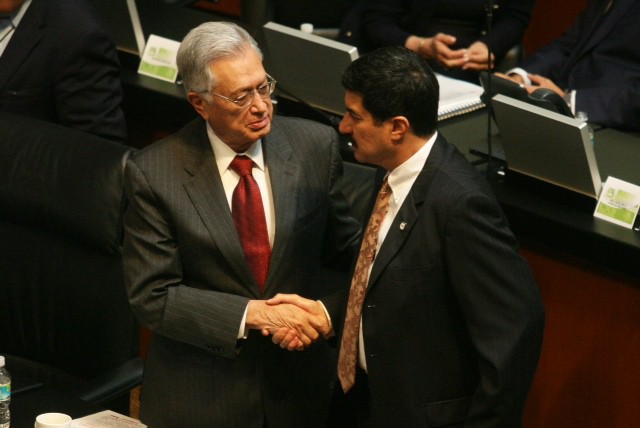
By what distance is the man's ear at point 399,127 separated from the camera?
207 cm

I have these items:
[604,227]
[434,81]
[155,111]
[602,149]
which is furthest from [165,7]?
[434,81]

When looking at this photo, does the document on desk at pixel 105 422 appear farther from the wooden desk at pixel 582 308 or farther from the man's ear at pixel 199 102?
the wooden desk at pixel 582 308

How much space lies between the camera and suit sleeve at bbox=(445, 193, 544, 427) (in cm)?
202

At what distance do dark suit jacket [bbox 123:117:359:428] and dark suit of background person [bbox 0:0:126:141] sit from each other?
110 centimetres

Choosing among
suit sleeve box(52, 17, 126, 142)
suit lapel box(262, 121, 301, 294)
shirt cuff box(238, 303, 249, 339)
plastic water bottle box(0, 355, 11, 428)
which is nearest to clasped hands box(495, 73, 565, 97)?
suit sleeve box(52, 17, 126, 142)

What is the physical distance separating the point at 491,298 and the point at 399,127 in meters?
0.36

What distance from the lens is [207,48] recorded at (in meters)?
2.24

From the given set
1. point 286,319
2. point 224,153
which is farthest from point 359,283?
point 224,153

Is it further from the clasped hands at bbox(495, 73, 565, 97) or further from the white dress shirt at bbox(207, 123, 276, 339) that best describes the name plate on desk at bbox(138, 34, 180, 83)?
the white dress shirt at bbox(207, 123, 276, 339)

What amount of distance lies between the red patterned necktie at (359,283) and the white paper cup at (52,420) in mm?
558

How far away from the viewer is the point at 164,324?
230cm

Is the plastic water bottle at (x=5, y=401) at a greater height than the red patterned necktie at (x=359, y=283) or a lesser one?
lesser

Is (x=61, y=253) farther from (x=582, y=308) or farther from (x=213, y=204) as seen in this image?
(x=582, y=308)

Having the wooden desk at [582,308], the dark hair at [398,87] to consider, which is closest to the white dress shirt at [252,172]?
the dark hair at [398,87]
